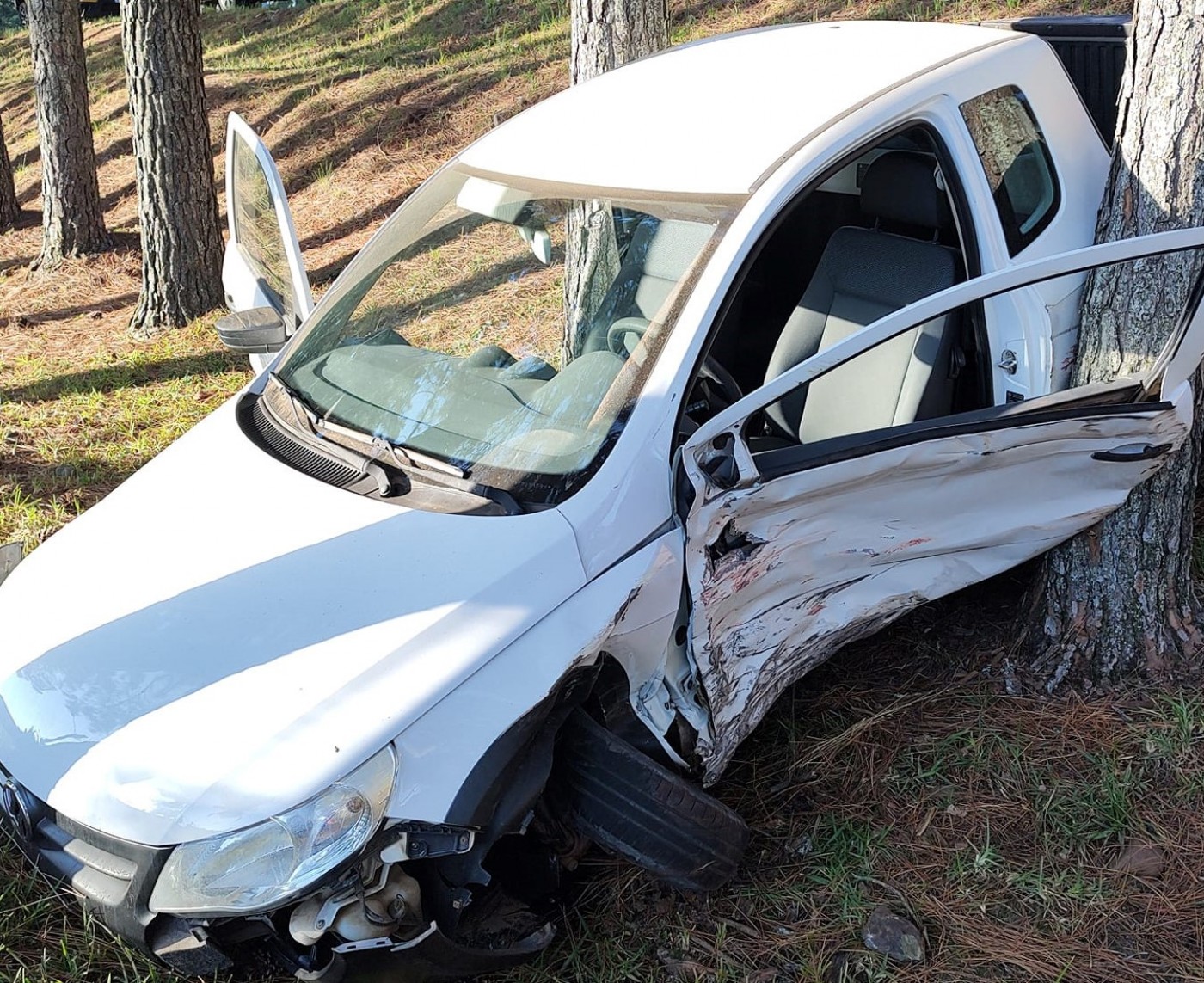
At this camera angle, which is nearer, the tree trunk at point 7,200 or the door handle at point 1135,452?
the door handle at point 1135,452

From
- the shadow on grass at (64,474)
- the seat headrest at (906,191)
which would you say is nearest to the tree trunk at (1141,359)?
the seat headrest at (906,191)

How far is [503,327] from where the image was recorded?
3158 millimetres

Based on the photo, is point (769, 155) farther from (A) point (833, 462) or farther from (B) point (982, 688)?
(B) point (982, 688)

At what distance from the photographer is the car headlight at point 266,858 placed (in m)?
2.18

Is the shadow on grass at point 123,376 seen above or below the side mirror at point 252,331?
below

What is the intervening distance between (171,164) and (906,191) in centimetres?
539

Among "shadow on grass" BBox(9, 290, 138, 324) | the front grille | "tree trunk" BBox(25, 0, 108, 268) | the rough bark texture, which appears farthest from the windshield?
"tree trunk" BBox(25, 0, 108, 268)

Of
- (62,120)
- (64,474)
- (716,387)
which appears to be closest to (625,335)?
(716,387)

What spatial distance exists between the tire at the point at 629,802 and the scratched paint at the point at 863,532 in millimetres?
291

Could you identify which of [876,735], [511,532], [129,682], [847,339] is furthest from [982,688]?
[129,682]

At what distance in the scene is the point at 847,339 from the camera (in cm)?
252

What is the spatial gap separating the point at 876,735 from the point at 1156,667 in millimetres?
893

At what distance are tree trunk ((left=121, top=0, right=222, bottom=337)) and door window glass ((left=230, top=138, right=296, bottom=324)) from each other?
12.1 feet

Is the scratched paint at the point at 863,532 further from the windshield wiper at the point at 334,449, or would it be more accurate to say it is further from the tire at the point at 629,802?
the windshield wiper at the point at 334,449
